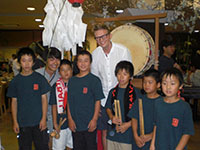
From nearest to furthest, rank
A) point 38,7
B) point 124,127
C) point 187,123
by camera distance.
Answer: point 187,123 < point 124,127 < point 38,7

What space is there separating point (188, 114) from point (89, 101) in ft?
2.59

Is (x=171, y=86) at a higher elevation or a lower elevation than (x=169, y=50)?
lower

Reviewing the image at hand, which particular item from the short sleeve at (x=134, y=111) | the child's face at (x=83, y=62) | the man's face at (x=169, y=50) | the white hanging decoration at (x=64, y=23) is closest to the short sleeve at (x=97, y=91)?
the child's face at (x=83, y=62)

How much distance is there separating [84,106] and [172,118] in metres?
0.73

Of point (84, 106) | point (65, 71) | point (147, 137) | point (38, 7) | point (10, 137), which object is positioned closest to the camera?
point (147, 137)

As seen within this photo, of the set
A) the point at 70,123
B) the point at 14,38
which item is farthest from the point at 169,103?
the point at 14,38

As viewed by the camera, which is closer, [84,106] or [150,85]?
[150,85]

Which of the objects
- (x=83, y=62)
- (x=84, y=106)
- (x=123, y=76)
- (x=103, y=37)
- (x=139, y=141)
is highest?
(x=103, y=37)

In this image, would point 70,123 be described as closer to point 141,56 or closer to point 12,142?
point 141,56

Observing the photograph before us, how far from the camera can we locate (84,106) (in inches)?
70.3

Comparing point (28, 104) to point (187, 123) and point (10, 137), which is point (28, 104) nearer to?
A: point (187, 123)

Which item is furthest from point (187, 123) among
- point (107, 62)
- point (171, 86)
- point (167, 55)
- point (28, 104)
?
point (167, 55)

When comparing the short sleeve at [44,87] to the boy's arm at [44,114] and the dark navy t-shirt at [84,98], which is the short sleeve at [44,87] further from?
the dark navy t-shirt at [84,98]

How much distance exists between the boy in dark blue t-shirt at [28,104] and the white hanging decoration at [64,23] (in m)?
0.34
